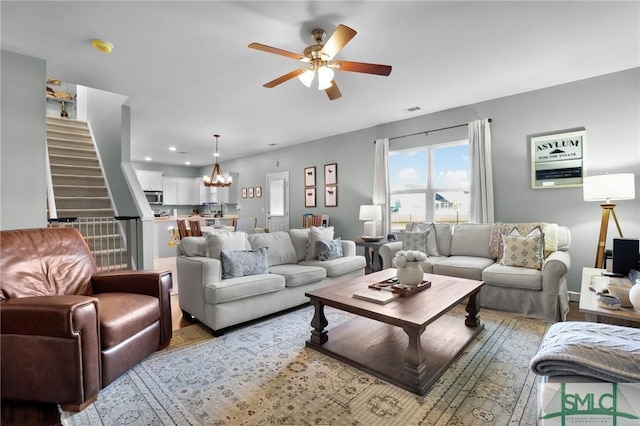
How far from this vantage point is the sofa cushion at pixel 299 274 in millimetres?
3186

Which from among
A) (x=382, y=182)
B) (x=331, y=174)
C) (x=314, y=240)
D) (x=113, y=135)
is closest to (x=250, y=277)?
(x=314, y=240)

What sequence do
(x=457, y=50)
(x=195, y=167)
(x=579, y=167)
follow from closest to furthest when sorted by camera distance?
(x=457, y=50)
(x=579, y=167)
(x=195, y=167)

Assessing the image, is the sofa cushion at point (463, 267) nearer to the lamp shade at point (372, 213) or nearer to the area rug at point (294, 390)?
the area rug at point (294, 390)

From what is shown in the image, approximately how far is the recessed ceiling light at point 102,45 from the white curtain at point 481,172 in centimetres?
454

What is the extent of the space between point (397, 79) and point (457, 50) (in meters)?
0.78

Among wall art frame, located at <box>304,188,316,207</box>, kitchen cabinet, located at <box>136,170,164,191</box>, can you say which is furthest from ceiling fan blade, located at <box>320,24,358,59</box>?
kitchen cabinet, located at <box>136,170,164,191</box>

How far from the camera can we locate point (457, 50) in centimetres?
293

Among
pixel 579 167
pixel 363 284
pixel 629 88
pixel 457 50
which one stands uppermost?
pixel 457 50

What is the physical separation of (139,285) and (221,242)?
2.99ft

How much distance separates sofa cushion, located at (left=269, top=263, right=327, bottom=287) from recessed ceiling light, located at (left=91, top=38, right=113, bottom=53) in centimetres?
268

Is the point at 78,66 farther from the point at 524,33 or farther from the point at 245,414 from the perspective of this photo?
the point at 524,33

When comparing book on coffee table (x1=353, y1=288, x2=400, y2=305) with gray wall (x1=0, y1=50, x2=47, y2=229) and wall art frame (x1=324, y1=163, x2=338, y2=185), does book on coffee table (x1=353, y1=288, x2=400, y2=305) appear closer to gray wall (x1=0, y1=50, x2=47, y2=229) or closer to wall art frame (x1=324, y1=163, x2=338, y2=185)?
gray wall (x1=0, y1=50, x2=47, y2=229)

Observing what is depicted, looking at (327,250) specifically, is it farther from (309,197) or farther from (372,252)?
(309,197)

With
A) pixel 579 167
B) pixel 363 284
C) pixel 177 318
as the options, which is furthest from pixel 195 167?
pixel 579 167
